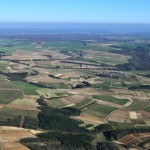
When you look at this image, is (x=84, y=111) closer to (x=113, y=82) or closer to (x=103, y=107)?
(x=103, y=107)

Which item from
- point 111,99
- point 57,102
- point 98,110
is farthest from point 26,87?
point 98,110

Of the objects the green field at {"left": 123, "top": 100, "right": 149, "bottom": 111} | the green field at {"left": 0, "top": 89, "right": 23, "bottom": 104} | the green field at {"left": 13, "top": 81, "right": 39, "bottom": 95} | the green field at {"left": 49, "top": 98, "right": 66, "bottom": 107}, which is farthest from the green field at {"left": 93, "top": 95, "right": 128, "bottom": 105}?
the green field at {"left": 0, "top": 89, "right": 23, "bottom": 104}

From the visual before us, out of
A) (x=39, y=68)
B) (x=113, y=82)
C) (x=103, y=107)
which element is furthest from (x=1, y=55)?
(x=103, y=107)

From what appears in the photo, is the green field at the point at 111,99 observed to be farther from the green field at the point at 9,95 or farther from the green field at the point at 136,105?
the green field at the point at 9,95

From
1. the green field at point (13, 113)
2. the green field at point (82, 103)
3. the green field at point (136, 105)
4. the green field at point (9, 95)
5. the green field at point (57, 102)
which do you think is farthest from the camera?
the green field at point (9, 95)

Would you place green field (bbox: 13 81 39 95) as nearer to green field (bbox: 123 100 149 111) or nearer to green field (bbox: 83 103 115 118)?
green field (bbox: 83 103 115 118)

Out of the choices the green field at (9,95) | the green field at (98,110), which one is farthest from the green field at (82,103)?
the green field at (9,95)

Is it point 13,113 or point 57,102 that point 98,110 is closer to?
point 57,102

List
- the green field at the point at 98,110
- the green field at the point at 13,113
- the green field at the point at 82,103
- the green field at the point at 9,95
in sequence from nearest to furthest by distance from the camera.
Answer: the green field at the point at 13,113
the green field at the point at 98,110
the green field at the point at 82,103
the green field at the point at 9,95
